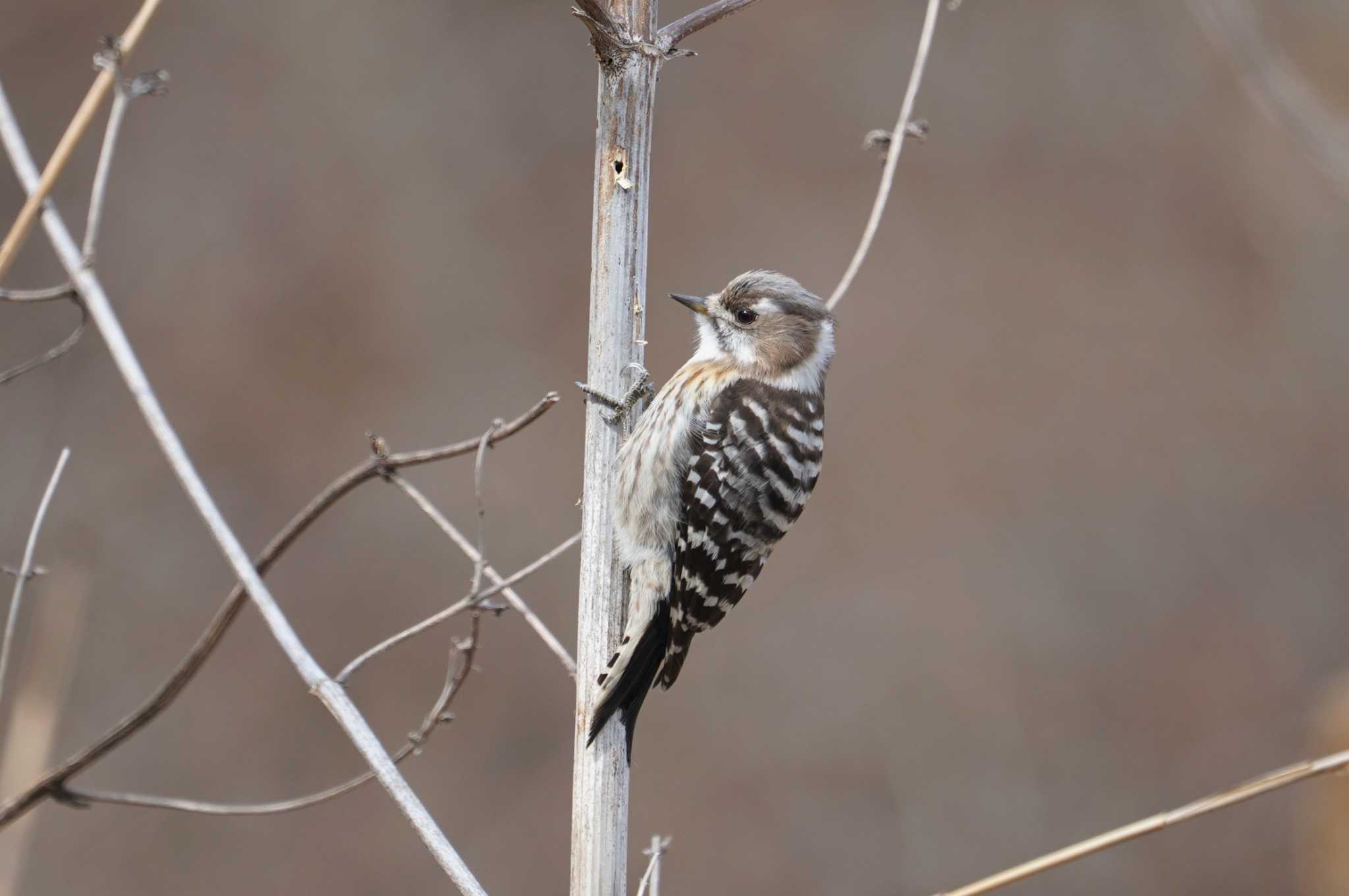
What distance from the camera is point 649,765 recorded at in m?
5.75

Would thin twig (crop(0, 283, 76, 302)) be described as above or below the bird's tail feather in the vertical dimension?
above

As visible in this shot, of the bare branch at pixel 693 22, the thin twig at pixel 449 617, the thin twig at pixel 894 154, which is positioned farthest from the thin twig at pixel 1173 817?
the bare branch at pixel 693 22

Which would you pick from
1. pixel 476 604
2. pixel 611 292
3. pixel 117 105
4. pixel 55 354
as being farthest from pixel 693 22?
pixel 55 354

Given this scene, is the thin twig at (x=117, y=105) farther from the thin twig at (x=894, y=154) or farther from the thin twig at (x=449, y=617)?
the thin twig at (x=894, y=154)

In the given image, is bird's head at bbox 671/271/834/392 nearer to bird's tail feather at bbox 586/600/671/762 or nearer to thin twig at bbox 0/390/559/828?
bird's tail feather at bbox 586/600/671/762

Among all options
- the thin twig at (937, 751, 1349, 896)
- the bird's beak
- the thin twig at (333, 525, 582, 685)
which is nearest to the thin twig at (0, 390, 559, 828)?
the thin twig at (333, 525, 582, 685)

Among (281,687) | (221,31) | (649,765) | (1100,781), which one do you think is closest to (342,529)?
(281,687)

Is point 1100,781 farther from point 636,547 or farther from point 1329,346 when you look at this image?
point 636,547

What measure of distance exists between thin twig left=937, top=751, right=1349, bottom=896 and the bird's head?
182 centimetres

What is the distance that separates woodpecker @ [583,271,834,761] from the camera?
2.60m

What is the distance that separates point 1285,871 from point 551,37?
5491 millimetres

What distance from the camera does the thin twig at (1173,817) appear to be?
1.40 metres

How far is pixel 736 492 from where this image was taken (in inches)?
114

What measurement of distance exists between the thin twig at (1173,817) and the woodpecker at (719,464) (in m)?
0.88
